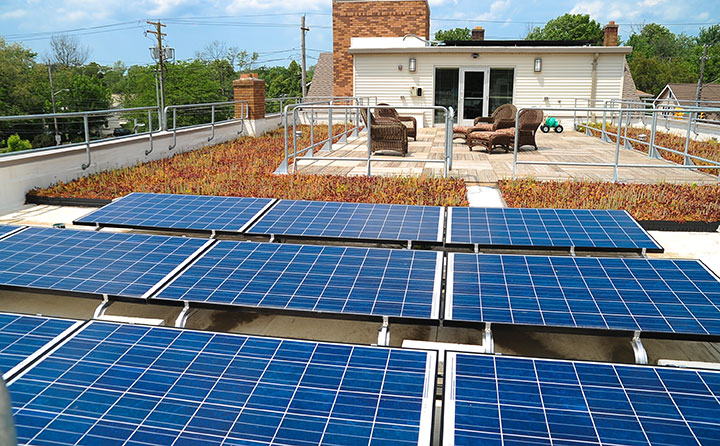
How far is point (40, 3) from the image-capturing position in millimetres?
129125

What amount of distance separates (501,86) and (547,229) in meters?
17.1

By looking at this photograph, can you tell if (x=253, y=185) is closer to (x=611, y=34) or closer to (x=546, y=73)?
(x=546, y=73)

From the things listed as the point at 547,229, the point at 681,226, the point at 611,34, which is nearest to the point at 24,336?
the point at 547,229

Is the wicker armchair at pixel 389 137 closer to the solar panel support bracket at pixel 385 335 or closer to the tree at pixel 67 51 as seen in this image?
the solar panel support bracket at pixel 385 335

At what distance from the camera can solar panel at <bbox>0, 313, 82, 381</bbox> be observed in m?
2.73

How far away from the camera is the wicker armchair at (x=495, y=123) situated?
13.9m

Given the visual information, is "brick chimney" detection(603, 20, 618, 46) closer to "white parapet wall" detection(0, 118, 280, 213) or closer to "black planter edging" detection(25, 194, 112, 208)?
"white parapet wall" detection(0, 118, 280, 213)

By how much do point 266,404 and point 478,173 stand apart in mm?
8385

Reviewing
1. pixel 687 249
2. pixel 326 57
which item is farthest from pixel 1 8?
pixel 687 249

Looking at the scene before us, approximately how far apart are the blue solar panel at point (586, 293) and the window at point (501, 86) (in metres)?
17.9

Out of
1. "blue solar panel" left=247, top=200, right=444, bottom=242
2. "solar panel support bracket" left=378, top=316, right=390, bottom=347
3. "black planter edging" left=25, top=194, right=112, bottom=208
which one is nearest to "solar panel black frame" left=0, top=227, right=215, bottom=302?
"blue solar panel" left=247, top=200, right=444, bottom=242

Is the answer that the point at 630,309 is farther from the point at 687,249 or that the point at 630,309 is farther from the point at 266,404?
the point at 687,249

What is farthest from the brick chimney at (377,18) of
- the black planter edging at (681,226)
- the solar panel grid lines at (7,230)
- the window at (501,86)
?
the solar panel grid lines at (7,230)

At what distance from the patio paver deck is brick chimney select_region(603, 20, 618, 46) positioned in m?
12.0
